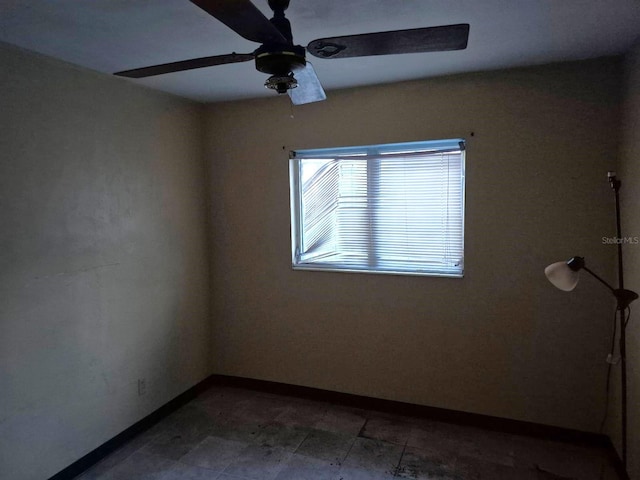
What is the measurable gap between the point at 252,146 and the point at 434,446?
2525 millimetres

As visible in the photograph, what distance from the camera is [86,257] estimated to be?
7.97ft

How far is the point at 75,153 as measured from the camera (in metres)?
2.35

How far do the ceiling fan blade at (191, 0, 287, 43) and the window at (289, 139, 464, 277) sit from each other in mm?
1706

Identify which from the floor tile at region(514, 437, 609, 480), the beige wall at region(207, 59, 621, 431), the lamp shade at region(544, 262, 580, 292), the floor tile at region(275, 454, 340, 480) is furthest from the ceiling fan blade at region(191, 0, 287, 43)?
the floor tile at region(514, 437, 609, 480)

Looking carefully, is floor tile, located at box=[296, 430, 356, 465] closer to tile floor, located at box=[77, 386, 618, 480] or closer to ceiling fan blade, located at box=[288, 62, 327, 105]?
tile floor, located at box=[77, 386, 618, 480]

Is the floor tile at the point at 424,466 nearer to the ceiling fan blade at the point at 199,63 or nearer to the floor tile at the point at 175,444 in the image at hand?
the floor tile at the point at 175,444

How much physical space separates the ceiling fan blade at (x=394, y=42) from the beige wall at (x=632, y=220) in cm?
136

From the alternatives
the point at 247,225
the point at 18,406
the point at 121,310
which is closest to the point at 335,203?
the point at 247,225

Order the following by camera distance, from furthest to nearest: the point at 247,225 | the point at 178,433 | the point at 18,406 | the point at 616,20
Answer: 1. the point at 247,225
2. the point at 178,433
3. the point at 18,406
4. the point at 616,20

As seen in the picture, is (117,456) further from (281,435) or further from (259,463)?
(281,435)

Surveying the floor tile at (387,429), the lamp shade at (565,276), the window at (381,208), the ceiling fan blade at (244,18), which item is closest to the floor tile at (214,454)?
the floor tile at (387,429)

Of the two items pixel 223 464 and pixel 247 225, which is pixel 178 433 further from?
pixel 247 225

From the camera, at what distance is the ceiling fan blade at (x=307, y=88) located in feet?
5.68

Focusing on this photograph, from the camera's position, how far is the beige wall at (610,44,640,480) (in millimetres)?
2082
